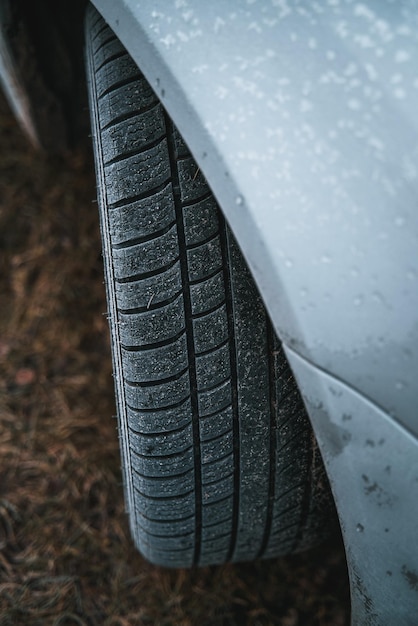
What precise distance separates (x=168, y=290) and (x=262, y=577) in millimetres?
790

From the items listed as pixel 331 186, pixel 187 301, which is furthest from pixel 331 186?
pixel 187 301

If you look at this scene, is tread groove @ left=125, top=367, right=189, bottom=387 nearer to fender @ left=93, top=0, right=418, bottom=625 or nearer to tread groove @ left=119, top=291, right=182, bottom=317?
tread groove @ left=119, top=291, right=182, bottom=317

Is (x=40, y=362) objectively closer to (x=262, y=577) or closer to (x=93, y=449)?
(x=93, y=449)

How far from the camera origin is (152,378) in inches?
33.7

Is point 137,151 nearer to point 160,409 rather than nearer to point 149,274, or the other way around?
point 149,274

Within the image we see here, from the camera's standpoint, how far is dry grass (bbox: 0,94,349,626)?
1253mm

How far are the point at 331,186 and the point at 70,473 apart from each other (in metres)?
1.08

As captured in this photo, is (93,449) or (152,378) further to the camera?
(93,449)

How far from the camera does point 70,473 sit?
144 centimetres

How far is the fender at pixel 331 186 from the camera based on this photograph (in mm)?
620

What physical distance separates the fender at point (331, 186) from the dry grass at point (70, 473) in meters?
0.71

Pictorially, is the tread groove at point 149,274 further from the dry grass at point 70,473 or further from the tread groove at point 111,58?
the dry grass at point 70,473

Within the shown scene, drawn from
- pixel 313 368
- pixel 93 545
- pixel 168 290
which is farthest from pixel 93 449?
pixel 313 368

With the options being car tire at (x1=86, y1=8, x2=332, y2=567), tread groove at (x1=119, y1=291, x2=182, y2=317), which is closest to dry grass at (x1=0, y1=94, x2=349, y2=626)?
car tire at (x1=86, y1=8, x2=332, y2=567)
